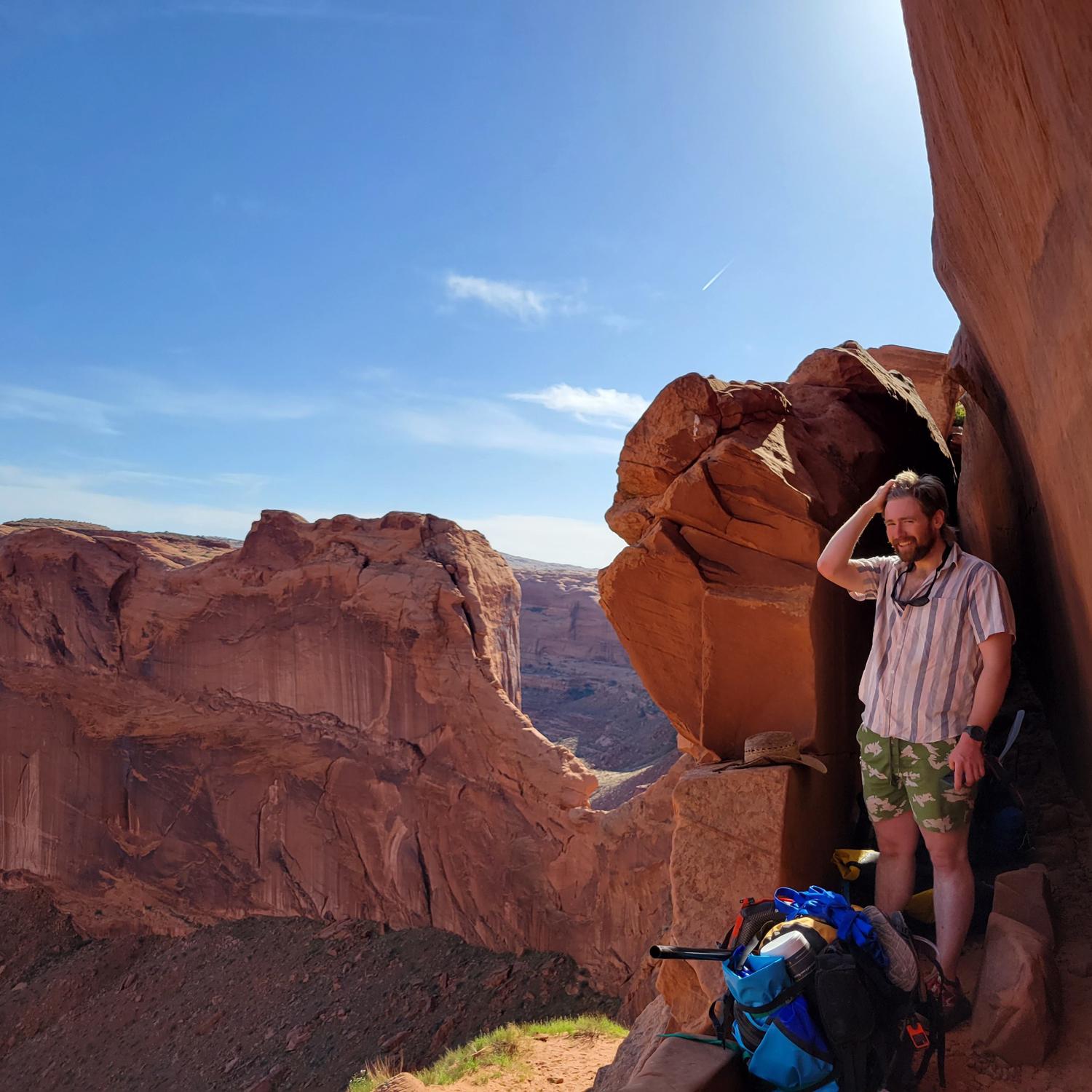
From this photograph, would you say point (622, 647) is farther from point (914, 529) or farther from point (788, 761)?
point (914, 529)

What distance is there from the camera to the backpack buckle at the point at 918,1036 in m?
2.65

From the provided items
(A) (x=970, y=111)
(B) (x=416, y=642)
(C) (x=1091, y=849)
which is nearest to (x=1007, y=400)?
(A) (x=970, y=111)

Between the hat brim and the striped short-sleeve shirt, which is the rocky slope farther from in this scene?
the striped short-sleeve shirt

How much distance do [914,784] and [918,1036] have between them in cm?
94

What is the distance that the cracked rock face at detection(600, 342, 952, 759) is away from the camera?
15.9 feet

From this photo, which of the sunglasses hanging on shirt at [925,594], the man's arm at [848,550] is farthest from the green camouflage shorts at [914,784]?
the man's arm at [848,550]

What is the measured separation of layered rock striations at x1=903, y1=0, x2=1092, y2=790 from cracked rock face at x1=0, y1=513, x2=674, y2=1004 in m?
9.86

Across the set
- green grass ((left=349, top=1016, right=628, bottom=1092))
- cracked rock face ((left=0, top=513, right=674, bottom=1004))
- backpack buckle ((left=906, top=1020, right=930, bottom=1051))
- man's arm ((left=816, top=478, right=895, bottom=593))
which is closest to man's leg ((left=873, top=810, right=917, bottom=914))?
backpack buckle ((left=906, top=1020, right=930, bottom=1051))

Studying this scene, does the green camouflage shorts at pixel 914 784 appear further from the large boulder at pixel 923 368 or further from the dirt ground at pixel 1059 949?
the large boulder at pixel 923 368

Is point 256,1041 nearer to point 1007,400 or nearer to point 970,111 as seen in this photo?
point 1007,400

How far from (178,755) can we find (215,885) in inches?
118

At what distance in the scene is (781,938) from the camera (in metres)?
2.57

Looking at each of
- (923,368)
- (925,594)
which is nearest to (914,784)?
(925,594)

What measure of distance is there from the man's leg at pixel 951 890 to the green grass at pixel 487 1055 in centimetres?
632
